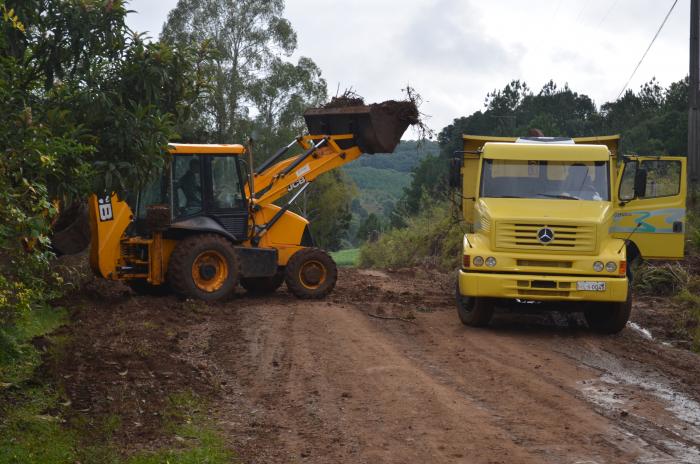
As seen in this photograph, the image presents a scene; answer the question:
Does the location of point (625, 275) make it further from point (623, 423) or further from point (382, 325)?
point (623, 423)

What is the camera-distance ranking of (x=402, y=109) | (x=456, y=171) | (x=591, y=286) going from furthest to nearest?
(x=402, y=109) < (x=456, y=171) < (x=591, y=286)

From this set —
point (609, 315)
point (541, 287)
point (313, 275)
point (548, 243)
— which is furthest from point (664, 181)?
point (313, 275)

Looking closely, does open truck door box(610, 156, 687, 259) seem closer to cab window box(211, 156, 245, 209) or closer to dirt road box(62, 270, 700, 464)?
dirt road box(62, 270, 700, 464)

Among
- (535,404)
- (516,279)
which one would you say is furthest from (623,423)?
(516,279)

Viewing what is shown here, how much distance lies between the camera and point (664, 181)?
1659 cm

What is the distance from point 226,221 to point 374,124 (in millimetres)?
3044

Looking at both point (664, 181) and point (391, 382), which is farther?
point (664, 181)

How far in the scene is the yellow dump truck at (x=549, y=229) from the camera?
12.9 metres

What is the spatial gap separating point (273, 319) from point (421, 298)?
4.14 meters

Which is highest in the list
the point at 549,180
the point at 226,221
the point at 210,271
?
the point at 549,180

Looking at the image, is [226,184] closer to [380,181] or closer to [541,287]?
[541,287]

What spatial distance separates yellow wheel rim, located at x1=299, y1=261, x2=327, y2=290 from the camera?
54.3ft

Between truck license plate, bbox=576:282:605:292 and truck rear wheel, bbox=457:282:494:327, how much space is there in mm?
1292

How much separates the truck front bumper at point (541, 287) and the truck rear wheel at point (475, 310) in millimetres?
539
